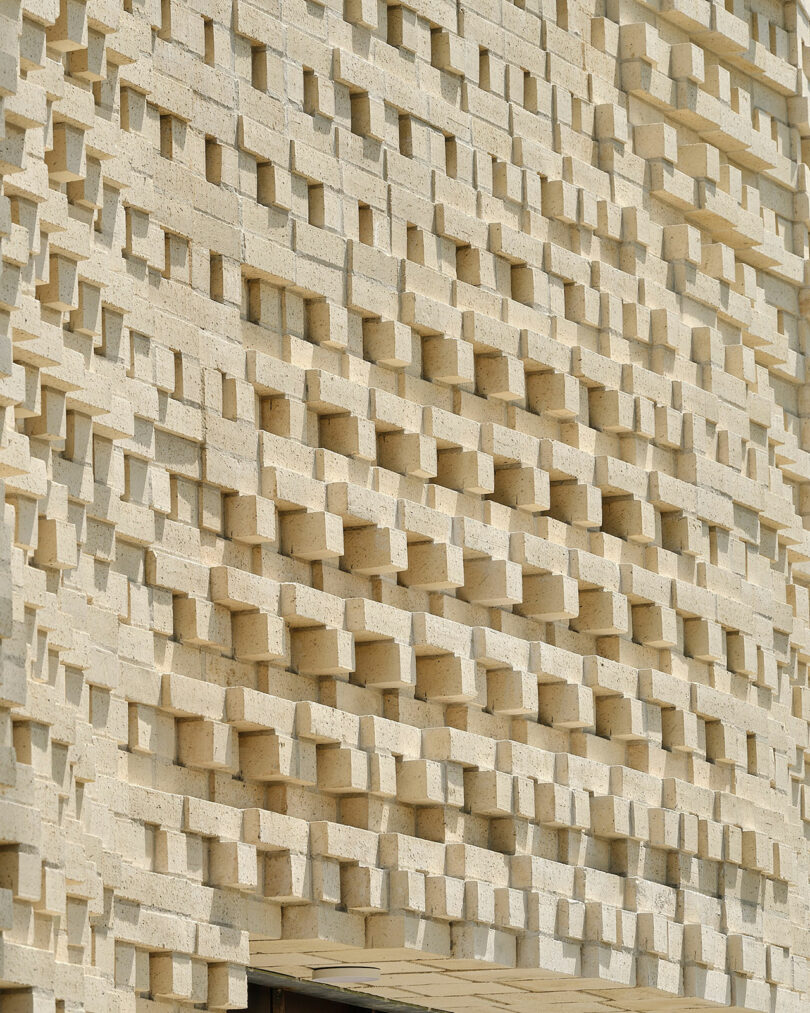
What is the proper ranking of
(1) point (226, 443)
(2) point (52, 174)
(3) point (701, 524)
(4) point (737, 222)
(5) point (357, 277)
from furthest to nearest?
1. (4) point (737, 222)
2. (3) point (701, 524)
3. (5) point (357, 277)
4. (1) point (226, 443)
5. (2) point (52, 174)

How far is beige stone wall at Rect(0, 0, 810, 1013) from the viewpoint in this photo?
25.1 ft

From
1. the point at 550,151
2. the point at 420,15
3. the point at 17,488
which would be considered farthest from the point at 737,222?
the point at 17,488

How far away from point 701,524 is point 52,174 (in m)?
3.66

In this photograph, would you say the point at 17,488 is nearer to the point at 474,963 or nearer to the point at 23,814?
the point at 23,814

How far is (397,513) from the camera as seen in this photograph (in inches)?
351

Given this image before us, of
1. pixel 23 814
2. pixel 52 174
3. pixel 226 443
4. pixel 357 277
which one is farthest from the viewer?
pixel 357 277

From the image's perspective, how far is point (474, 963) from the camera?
877cm

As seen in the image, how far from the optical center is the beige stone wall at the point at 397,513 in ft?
25.1

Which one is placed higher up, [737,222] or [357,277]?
[737,222]

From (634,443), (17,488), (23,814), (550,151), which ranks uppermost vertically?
(550,151)

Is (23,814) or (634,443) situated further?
(634,443)

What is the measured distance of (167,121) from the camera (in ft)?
27.8

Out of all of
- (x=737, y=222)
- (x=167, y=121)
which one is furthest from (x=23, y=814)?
(x=737, y=222)

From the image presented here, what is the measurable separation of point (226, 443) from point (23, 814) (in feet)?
5.69
